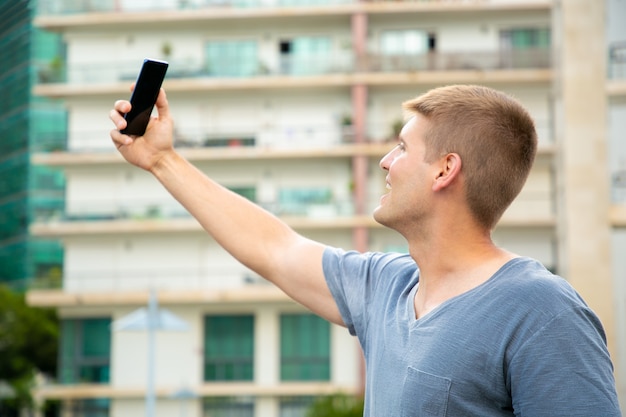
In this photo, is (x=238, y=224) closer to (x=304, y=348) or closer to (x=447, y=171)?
(x=447, y=171)

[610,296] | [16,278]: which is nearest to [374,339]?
[610,296]

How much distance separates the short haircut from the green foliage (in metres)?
22.0

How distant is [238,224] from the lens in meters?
2.54

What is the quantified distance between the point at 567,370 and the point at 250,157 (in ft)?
86.7

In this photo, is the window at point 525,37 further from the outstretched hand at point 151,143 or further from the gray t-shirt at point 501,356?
the gray t-shirt at point 501,356

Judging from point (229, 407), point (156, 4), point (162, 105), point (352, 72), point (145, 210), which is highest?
point (156, 4)

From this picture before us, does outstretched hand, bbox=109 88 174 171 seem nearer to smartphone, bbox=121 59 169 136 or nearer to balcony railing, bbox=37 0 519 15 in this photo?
smartphone, bbox=121 59 169 136

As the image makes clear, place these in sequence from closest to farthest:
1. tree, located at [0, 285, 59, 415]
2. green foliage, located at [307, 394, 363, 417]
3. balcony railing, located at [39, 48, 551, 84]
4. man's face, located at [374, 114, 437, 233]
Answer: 1. man's face, located at [374, 114, 437, 233]
2. green foliage, located at [307, 394, 363, 417]
3. balcony railing, located at [39, 48, 551, 84]
4. tree, located at [0, 285, 59, 415]

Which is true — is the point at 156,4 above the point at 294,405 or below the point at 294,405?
above

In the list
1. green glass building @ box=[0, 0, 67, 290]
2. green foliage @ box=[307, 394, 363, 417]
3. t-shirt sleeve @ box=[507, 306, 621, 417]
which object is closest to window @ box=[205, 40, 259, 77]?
green foliage @ box=[307, 394, 363, 417]

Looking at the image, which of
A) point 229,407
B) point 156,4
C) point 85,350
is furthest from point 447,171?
point 85,350

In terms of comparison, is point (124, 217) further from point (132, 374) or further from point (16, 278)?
point (16, 278)

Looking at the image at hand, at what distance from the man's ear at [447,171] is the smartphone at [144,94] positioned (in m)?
0.60

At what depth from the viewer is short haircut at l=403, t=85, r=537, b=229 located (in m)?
2.02
